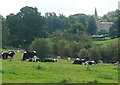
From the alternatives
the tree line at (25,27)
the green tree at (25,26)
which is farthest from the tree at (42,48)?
the green tree at (25,26)

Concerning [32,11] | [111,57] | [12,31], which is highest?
[32,11]

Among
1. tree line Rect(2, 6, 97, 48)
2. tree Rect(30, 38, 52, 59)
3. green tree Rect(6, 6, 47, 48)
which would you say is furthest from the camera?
green tree Rect(6, 6, 47, 48)

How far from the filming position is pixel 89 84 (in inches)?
468

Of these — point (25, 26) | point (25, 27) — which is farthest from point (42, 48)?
point (25, 26)

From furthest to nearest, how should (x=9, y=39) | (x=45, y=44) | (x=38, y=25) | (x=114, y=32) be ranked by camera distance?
(x=114, y=32) → (x=38, y=25) → (x=9, y=39) → (x=45, y=44)

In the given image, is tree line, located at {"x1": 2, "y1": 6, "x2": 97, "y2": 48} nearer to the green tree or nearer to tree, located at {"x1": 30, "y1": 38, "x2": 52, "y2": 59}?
the green tree

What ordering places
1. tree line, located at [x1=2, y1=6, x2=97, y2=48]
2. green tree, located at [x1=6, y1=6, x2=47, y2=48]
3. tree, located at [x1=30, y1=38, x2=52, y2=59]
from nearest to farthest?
tree, located at [x1=30, y1=38, x2=52, y2=59] → tree line, located at [x1=2, y1=6, x2=97, y2=48] → green tree, located at [x1=6, y1=6, x2=47, y2=48]

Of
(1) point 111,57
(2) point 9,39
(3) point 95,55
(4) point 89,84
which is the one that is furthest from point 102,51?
(4) point 89,84

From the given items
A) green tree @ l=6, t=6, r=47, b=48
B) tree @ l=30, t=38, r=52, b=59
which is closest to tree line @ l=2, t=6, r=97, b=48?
green tree @ l=6, t=6, r=47, b=48

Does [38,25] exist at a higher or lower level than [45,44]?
higher

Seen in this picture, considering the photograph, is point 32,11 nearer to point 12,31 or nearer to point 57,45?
point 12,31

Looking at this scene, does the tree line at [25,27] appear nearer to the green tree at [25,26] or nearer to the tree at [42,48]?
the green tree at [25,26]

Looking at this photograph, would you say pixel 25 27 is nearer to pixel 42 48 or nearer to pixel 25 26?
pixel 25 26

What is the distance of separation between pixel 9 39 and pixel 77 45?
56.2 feet
